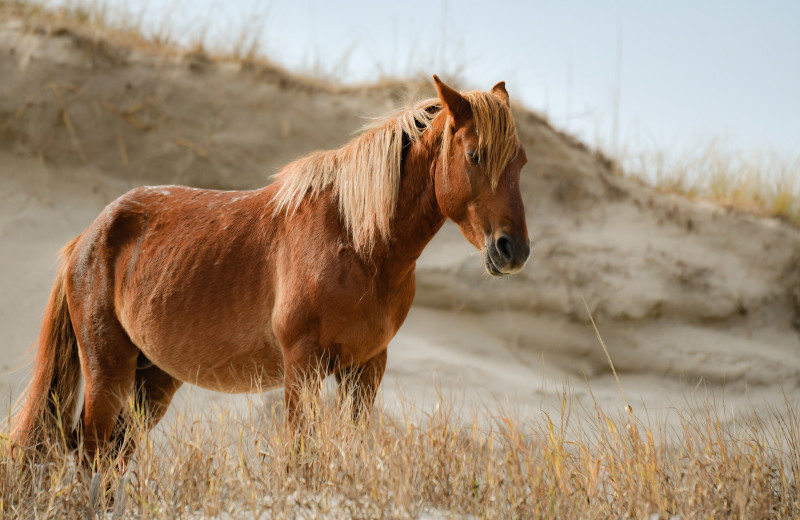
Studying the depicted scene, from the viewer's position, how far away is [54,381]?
11.3 feet

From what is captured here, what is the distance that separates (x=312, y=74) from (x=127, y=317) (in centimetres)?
531

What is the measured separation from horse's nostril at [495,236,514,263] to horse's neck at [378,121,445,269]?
0.38m

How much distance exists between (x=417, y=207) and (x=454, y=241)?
15.8ft

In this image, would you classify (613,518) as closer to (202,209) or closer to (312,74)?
(202,209)

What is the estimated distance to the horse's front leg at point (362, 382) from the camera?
278 centimetres

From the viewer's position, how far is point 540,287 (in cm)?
718

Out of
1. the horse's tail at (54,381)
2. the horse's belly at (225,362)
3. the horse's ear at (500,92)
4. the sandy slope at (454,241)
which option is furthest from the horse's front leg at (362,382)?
the sandy slope at (454,241)

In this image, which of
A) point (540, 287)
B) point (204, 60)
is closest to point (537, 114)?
point (540, 287)

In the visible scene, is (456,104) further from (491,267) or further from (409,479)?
(409,479)

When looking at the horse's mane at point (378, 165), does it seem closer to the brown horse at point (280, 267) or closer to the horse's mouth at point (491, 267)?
the brown horse at point (280, 267)

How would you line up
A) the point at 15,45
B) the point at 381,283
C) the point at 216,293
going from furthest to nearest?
1. the point at 15,45
2. the point at 216,293
3. the point at 381,283

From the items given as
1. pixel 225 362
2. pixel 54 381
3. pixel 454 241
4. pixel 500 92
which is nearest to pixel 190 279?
pixel 225 362

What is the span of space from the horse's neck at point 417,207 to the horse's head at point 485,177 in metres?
0.10

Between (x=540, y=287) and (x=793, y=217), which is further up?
(x=793, y=217)
